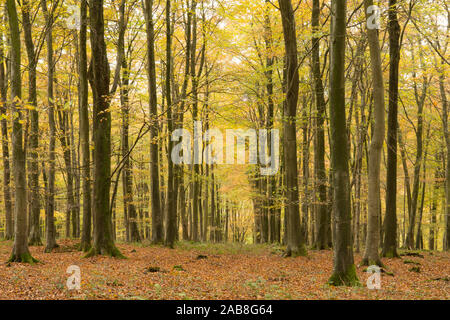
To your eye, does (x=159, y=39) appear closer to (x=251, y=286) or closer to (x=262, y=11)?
(x=262, y=11)

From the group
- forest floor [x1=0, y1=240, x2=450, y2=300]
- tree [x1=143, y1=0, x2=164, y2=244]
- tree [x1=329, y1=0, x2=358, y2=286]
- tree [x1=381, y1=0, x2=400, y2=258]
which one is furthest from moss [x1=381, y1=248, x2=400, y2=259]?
tree [x1=143, y1=0, x2=164, y2=244]

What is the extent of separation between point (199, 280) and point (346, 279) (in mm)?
3199

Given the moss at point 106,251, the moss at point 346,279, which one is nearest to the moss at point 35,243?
the moss at point 106,251

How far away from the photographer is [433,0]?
16609 mm

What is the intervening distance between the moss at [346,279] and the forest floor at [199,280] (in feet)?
0.58

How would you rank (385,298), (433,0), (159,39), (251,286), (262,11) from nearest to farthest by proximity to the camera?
(385,298) < (251,286) < (433,0) < (262,11) < (159,39)

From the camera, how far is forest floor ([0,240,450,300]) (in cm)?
643

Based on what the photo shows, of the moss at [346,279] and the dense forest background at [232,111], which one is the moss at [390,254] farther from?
the moss at [346,279]

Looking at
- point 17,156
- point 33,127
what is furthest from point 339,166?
point 33,127

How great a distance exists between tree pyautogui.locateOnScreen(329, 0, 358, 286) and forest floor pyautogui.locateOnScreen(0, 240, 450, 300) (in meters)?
0.47

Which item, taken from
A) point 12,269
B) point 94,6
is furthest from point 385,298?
point 94,6

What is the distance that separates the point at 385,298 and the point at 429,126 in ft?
67.7

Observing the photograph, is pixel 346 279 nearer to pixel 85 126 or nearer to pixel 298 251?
pixel 298 251
